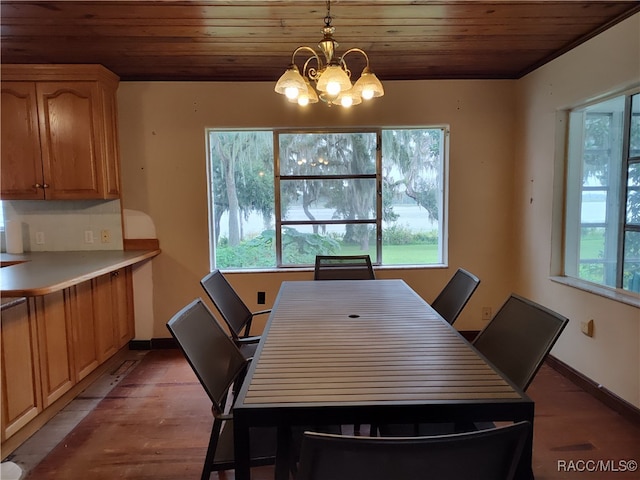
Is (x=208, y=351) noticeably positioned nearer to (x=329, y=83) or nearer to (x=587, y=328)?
(x=329, y=83)

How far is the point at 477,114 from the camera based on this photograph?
3314mm

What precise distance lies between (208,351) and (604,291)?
2382 mm

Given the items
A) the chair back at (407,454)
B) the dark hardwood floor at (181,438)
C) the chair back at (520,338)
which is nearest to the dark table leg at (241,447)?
the chair back at (407,454)

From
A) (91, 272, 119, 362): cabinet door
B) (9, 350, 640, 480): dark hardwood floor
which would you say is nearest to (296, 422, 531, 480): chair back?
(9, 350, 640, 480): dark hardwood floor

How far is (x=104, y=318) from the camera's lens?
2.78 meters

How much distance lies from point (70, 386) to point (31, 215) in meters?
1.59

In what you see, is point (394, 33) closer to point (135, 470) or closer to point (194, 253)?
point (194, 253)

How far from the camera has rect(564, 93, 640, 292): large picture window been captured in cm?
222

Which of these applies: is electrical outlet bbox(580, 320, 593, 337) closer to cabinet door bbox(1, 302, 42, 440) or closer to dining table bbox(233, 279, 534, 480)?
dining table bbox(233, 279, 534, 480)

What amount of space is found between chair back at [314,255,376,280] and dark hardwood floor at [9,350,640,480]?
120cm

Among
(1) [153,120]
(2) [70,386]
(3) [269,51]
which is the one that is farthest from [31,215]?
(3) [269,51]

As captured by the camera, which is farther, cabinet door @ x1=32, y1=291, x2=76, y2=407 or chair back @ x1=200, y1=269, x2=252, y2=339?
chair back @ x1=200, y1=269, x2=252, y2=339

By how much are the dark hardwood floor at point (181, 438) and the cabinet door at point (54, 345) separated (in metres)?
0.22

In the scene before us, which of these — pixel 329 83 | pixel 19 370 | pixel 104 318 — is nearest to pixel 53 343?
pixel 19 370
